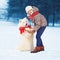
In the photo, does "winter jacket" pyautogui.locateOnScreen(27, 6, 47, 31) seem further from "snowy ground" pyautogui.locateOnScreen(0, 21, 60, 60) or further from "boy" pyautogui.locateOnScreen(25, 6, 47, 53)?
"snowy ground" pyautogui.locateOnScreen(0, 21, 60, 60)

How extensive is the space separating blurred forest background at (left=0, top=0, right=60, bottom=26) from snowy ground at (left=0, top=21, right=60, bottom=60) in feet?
0.20

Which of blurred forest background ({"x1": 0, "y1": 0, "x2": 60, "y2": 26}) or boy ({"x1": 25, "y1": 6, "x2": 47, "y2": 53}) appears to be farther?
blurred forest background ({"x1": 0, "y1": 0, "x2": 60, "y2": 26})

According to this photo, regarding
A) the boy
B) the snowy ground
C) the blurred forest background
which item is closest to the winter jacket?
the boy

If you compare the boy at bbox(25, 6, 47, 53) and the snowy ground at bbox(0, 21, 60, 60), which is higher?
the boy at bbox(25, 6, 47, 53)

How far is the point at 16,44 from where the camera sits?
5.70 ft

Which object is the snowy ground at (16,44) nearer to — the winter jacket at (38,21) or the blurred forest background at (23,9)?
the blurred forest background at (23,9)

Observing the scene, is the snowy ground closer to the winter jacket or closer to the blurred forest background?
the blurred forest background

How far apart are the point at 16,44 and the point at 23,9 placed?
0.47 meters

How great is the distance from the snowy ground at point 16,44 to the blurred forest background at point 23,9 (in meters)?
0.06

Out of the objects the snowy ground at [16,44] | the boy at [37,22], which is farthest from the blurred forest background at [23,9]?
the boy at [37,22]

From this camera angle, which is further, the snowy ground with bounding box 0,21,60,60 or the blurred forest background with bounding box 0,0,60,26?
the blurred forest background with bounding box 0,0,60,26

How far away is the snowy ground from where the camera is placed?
1.50m

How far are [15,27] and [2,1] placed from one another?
239 millimetres

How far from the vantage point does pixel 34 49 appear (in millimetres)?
1589
